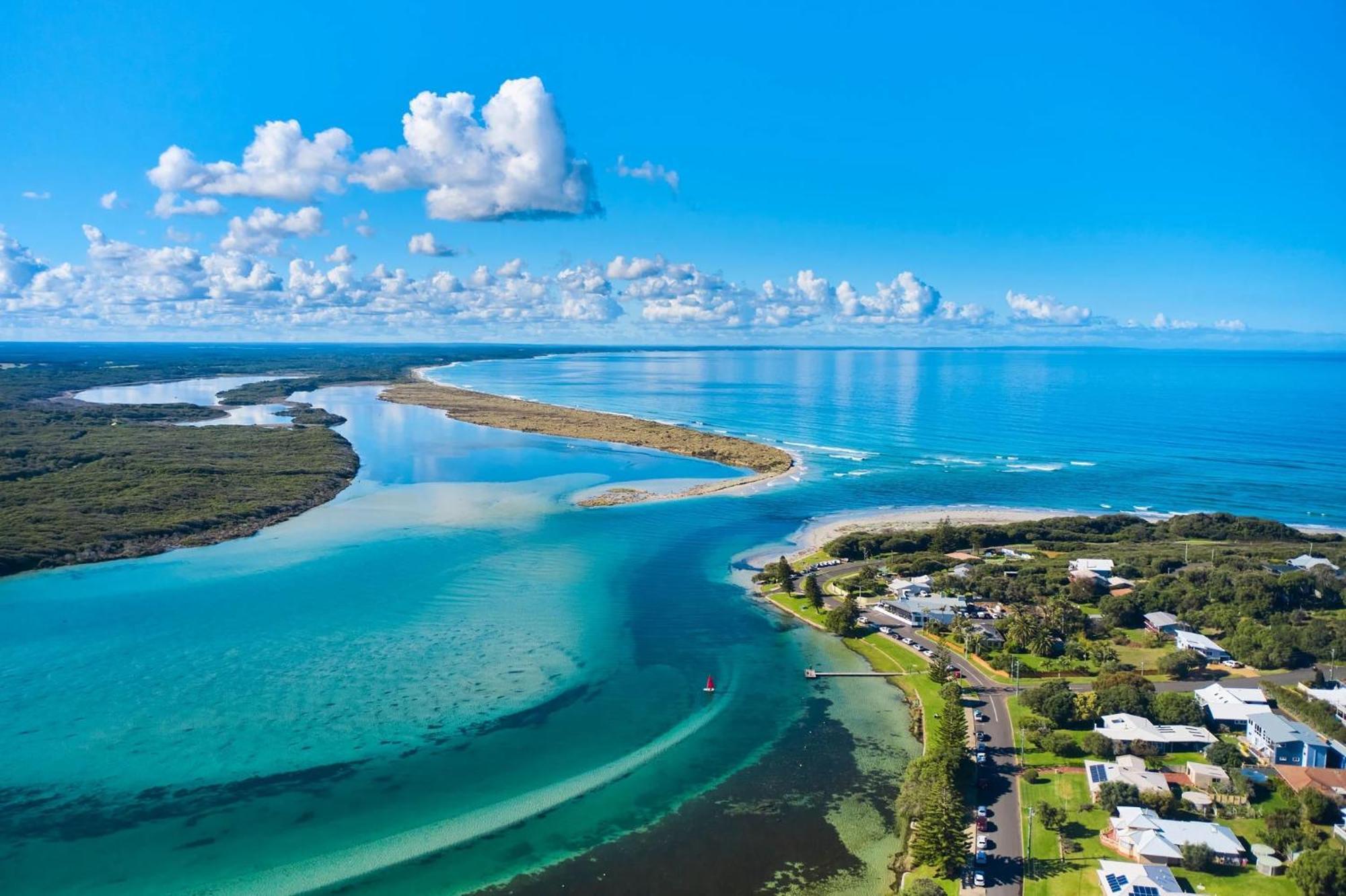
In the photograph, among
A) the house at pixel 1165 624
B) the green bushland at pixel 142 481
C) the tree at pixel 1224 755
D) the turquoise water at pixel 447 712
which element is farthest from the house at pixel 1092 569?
the green bushland at pixel 142 481

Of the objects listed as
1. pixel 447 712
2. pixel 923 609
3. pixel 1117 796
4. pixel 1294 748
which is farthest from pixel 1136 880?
pixel 447 712

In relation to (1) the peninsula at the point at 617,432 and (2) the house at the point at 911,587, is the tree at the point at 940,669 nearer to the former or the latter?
(2) the house at the point at 911,587

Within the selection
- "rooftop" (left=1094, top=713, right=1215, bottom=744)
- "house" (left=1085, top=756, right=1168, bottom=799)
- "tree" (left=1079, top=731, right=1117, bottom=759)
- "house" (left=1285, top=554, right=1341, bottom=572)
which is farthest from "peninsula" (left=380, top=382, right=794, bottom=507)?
"house" (left=1085, top=756, right=1168, bottom=799)

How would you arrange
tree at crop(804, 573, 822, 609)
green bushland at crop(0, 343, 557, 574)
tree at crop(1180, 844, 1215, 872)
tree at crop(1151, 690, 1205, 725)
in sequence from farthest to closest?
green bushland at crop(0, 343, 557, 574), tree at crop(804, 573, 822, 609), tree at crop(1151, 690, 1205, 725), tree at crop(1180, 844, 1215, 872)

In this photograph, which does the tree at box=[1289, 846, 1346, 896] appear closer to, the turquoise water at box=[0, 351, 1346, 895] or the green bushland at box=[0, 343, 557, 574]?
the turquoise water at box=[0, 351, 1346, 895]

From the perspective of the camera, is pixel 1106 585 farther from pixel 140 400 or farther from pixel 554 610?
pixel 140 400

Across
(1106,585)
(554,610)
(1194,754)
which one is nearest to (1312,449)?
(1106,585)
